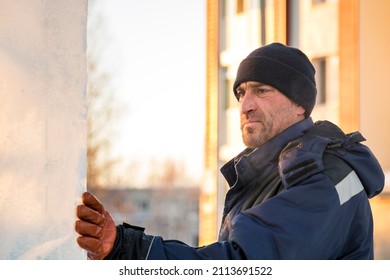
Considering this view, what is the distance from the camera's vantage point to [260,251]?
110 centimetres

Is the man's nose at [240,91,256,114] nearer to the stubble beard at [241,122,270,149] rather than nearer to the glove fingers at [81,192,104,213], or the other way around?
the stubble beard at [241,122,270,149]

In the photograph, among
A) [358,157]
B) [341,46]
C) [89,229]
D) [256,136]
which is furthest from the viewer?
[341,46]

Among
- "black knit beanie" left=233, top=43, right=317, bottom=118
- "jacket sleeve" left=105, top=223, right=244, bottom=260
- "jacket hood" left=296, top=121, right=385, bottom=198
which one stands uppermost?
"black knit beanie" left=233, top=43, right=317, bottom=118

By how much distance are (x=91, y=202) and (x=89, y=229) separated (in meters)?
0.04

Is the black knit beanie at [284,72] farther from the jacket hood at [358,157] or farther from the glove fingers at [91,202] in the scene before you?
the glove fingers at [91,202]

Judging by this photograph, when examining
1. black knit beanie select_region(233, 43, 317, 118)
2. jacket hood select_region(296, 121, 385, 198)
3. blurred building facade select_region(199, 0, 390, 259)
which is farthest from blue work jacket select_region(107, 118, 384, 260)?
blurred building facade select_region(199, 0, 390, 259)

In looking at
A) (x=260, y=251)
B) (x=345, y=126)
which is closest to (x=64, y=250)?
(x=260, y=251)

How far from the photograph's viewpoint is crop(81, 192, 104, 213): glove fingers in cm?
107

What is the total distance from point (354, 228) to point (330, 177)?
97mm

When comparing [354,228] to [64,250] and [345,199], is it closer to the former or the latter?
[345,199]

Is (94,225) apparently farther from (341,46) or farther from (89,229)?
(341,46)

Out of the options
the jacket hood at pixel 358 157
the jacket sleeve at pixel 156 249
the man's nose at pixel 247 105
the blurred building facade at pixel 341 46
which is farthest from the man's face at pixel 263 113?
the blurred building facade at pixel 341 46

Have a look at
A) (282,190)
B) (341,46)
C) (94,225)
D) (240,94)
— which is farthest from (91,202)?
(341,46)

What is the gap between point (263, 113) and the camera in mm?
1308
